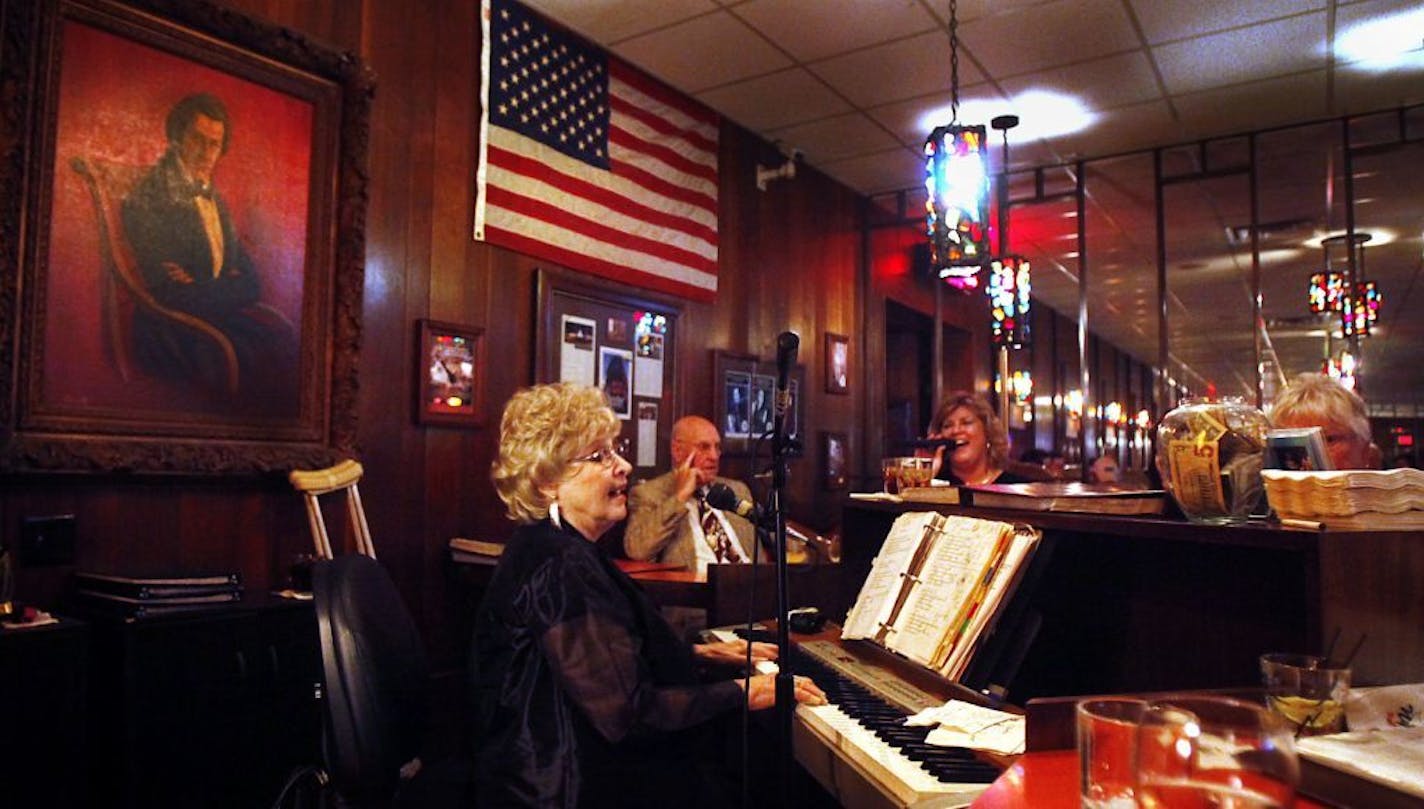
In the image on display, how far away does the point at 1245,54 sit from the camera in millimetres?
4543

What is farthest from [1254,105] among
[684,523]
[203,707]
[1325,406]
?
[203,707]

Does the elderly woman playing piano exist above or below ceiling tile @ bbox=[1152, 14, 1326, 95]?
below

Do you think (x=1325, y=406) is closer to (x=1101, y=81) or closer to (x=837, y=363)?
(x=1101, y=81)

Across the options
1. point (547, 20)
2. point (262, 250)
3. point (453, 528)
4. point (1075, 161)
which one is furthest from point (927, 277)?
point (262, 250)

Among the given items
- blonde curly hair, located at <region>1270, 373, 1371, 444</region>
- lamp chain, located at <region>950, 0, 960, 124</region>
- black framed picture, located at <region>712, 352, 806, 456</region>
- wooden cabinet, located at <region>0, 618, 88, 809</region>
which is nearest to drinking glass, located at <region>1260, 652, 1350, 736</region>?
blonde curly hair, located at <region>1270, 373, 1371, 444</region>

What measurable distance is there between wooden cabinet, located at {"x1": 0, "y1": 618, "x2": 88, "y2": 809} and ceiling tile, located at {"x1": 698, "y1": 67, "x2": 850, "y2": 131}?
4.04 metres

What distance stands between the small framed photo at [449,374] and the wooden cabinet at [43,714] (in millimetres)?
1600

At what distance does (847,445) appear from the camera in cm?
656

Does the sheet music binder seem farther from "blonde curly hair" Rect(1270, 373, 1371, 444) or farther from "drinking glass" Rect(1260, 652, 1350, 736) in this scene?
"blonde curly hair" Rect(1270, 373, 1371, 444)

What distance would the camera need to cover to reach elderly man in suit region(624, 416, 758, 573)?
414 cm

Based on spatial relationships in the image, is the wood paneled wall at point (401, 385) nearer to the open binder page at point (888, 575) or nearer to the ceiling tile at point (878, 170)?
the open binder page at point (888, 575)

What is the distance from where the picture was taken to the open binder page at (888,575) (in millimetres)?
2131

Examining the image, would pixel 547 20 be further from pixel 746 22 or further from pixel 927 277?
pixel 927 277

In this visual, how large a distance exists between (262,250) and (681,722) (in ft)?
7.21
